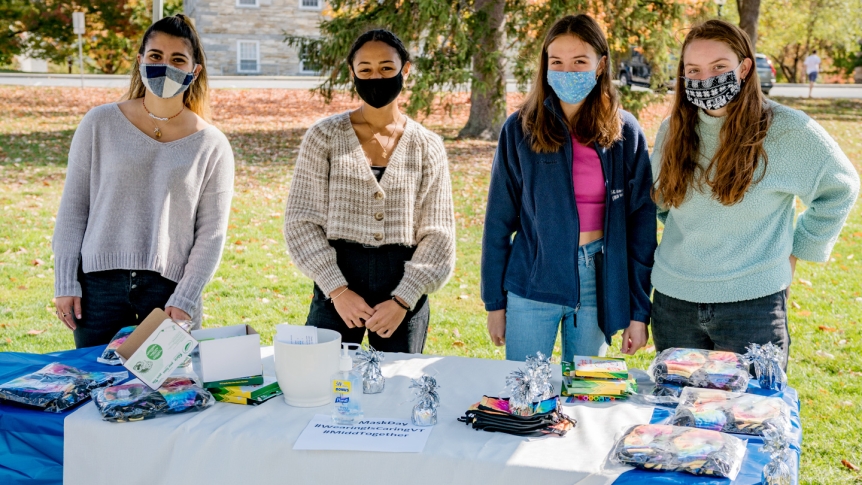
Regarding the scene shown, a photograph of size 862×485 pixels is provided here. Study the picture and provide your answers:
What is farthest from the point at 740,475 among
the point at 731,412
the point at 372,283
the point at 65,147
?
the point at 65,147

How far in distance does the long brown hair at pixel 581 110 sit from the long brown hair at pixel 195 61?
4.16 ft

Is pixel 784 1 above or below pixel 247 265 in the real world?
above

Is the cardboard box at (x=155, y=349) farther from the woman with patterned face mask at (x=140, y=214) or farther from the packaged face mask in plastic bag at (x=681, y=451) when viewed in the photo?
the packaged face mask in plastic bag at (x=681, y=451)

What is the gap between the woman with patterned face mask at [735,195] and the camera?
264cm

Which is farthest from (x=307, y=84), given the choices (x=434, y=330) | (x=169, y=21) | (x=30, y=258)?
(x=169, y=21)

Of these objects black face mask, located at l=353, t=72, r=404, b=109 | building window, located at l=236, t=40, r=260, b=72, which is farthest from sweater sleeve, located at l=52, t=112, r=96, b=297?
building window, located at l=236, t=40, r=260, b=72

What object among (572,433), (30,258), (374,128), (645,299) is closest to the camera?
(572,433)

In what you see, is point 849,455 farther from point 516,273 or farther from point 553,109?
point 553,109

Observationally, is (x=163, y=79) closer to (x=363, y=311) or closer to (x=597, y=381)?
(x=363, y=311)

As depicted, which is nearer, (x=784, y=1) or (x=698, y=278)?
(x=698, y=278)

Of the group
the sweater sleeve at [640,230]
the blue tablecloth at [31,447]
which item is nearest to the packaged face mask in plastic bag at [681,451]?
the sweater sleeve at [640,230]

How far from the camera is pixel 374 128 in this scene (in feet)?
9.96

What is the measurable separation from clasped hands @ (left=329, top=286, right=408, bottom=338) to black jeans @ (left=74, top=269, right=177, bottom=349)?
25.8 inches

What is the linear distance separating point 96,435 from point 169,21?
1.63 metres
